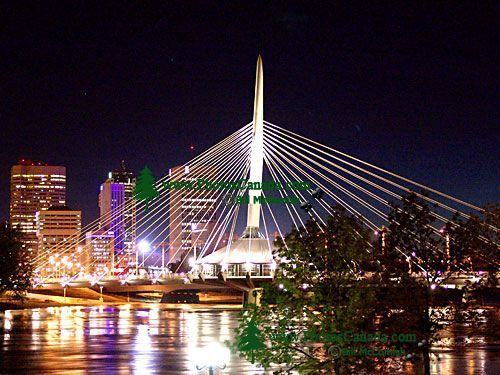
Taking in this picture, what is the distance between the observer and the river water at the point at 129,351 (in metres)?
28.3

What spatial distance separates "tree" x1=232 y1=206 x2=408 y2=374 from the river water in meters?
2.19

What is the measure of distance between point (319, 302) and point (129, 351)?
20510 millimetres

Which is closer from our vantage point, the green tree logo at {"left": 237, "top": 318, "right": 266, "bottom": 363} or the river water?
the green tree logo at {"left": 237, "top": 318, "right": 266, "bottom": 363}

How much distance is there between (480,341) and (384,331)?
24909mm

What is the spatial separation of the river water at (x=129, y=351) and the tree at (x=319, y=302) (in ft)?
7.19

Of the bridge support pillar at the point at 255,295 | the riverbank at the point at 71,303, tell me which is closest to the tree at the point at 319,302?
the bridge support pillar at the point at 255,295

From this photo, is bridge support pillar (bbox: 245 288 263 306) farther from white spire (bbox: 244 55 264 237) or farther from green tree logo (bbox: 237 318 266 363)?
white spire (bbox: 244 55 264 237)

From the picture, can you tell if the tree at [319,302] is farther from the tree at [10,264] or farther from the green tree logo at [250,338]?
the tree at [10,264]

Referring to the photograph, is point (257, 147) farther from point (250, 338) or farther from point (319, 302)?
point (250, 338)

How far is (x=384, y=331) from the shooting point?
18.1 metres

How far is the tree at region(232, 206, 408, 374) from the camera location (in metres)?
15.8

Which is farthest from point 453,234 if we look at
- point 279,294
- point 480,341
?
point 480,341

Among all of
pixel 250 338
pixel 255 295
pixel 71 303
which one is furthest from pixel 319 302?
pixel 71 303

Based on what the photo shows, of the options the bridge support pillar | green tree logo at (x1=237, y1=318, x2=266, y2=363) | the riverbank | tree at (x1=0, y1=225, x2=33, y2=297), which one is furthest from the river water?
the riverbank
